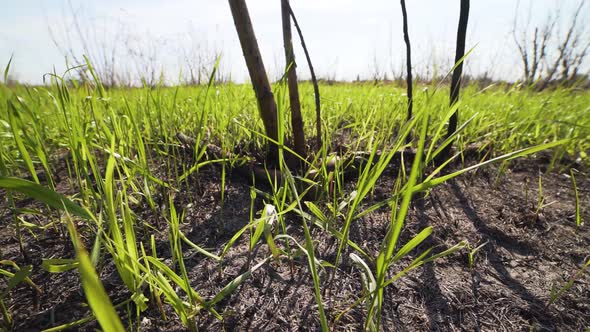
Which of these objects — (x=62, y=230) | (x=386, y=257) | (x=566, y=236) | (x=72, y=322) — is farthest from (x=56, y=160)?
(x=566, y=236)

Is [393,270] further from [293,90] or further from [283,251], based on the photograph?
[293,90]

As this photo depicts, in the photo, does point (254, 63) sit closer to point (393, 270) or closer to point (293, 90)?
point (293, 90)

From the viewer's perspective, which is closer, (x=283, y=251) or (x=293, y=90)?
(x=283, y=251)

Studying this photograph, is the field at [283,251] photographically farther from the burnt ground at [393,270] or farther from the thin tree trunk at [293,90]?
the thin tree trunk at [293,90]

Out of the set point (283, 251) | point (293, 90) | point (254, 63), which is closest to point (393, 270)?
point (283, 251)

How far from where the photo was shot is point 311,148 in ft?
3.50

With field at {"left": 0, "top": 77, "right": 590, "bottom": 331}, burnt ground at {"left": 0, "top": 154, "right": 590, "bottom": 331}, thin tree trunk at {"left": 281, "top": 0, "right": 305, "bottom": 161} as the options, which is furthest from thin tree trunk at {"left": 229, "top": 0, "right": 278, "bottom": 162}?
burnt ground at {"left": 0, "top": 154, "right": 590, "bottom": 331}

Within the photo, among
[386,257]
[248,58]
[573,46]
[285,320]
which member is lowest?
[285,320]

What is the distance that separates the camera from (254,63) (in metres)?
0.78

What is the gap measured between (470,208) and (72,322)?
95 cm

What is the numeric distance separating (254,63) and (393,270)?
673mm

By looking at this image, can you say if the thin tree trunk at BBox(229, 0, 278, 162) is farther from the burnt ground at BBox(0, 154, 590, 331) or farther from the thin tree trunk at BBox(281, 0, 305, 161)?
the burnt ground at BBox(0, 154, 590, 331)

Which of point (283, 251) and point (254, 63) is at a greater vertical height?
point (254, 63)

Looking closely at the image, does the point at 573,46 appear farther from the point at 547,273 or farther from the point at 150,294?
the point at 150,294
